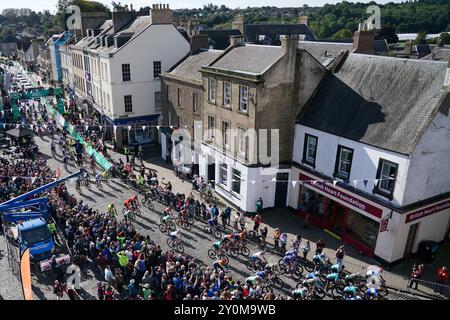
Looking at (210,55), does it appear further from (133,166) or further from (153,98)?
(133,166)

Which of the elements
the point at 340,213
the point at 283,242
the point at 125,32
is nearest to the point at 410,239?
the point at 340,213

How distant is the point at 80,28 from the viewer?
55.3 metres

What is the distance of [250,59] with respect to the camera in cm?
2603

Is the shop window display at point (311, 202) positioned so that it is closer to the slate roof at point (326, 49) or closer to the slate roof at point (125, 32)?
the slate roof at point (326, 49)

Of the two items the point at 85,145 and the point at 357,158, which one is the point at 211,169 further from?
the point at 85,145

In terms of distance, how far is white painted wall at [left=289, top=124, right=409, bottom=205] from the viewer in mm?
19031

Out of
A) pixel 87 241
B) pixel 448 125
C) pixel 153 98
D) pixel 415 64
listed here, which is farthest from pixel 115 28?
pixel 448 125

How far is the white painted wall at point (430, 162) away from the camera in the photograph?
18906 millimetres

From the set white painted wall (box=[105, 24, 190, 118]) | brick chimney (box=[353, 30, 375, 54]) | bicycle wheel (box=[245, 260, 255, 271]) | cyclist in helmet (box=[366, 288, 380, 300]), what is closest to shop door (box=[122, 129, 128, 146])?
white painted wall (box=[105, 24, 190, 118])

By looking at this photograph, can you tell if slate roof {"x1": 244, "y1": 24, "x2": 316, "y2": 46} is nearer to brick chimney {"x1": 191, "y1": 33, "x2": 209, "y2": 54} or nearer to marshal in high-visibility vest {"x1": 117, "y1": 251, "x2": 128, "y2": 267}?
brick chimney {"x1": 191, "y1": 33, "x2": 209, "y2": 54}

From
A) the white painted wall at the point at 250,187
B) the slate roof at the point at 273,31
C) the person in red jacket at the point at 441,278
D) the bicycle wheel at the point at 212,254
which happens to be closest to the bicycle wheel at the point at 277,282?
the bicycle wheel at the point at 212,254

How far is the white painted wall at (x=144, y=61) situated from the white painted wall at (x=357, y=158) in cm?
1924

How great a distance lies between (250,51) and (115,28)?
22.3 m

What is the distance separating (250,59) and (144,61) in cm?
1602
